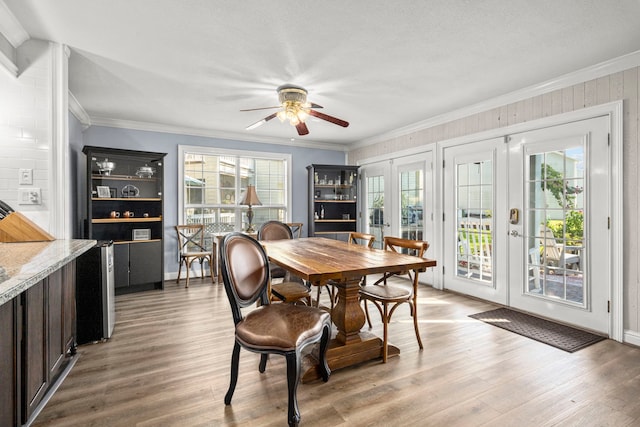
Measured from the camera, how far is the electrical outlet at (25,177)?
95.0 inches

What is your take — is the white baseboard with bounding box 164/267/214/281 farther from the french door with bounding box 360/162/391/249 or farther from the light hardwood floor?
the french door with bounding box 360/162/391/249

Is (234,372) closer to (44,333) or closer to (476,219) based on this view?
(44,333)

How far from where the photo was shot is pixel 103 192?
14.1 ft

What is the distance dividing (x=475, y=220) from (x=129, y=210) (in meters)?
4.85

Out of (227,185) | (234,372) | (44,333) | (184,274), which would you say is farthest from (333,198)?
(44,333)

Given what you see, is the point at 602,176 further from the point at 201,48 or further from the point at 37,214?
the point at 37,214

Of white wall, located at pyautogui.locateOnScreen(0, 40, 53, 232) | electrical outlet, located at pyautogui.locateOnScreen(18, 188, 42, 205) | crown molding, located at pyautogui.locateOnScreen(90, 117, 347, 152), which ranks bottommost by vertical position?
electrical outlet, located at pyautogui.locateOnScreen(18, 188, 42, 205)

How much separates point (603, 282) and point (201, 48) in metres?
4.05

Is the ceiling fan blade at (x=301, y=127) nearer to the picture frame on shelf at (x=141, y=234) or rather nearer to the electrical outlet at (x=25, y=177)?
the electrical outlet at (x=25, y=177)

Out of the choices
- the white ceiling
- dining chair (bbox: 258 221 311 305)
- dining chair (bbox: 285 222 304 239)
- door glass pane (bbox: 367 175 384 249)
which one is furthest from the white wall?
door glass pane (bbox: 367 175 384 249)

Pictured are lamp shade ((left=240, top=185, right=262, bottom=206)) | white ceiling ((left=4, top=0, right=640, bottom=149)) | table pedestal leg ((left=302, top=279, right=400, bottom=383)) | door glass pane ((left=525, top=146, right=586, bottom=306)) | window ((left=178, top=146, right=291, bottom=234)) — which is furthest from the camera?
window ((left=178, top=146, right=291, bottom=234))

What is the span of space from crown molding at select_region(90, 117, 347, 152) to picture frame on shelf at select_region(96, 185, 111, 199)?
0.99 meters

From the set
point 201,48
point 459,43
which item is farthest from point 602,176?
point 201,48

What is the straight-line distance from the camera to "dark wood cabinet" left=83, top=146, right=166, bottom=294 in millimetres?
4203
